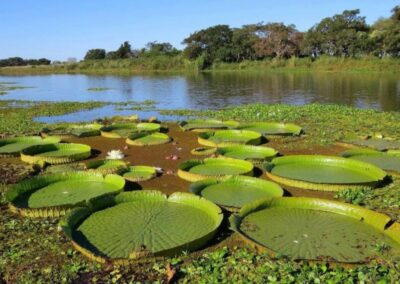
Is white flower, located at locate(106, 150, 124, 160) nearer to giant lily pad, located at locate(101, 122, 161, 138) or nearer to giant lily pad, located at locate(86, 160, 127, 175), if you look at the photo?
giant lily pad, located at locate(86, 160, 127, 175)

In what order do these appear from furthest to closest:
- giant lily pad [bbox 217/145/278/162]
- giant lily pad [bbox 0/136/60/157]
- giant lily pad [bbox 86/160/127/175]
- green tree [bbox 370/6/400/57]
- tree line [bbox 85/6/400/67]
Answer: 1. tree line [bbox 85/6/400/67]
2. green tree [bbox 370/6/400/57]
3. giant lily pad [bbox 0/136/60/157]
4. giant lily pad [bbox 217/145/278/162]
5. giant lily pad [bbox 86/160/127/175]

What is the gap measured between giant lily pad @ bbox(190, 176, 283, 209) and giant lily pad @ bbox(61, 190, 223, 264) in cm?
52

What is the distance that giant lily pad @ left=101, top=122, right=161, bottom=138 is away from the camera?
36.0 ft

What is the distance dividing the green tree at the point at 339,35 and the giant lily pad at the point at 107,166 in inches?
1965

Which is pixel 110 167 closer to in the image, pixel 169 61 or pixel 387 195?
pixel 387 195

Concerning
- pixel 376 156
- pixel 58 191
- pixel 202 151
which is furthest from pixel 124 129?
pixel 376 156

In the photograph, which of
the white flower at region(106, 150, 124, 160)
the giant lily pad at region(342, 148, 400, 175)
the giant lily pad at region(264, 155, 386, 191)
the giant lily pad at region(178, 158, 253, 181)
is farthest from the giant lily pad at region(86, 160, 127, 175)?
the giant lily pad at region(342, 148, 400, 175)

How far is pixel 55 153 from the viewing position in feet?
30.1

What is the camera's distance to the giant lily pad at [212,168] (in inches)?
286

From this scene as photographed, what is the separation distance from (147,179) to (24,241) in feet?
8.60

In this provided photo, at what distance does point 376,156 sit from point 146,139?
535cm

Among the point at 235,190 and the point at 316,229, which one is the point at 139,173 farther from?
the point at 316,229

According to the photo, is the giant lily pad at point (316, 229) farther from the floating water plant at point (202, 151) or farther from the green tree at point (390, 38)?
the green tree at point (390, 38)

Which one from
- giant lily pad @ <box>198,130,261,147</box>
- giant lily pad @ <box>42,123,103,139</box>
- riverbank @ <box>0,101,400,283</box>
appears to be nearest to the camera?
riverbank @ <box>0,101,400,283</box>
